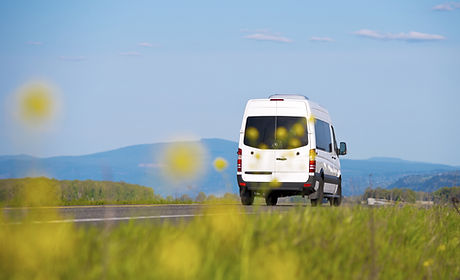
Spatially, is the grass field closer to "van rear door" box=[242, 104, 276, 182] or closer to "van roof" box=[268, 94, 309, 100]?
"van rear door" box=[242, 104, 276, 182]

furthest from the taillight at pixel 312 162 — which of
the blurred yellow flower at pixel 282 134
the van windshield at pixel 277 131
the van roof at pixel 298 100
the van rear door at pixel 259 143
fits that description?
the van roof at pixel 298 100

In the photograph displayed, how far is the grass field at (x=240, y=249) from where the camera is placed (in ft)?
18.5

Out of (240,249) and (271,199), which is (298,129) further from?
(240,249)

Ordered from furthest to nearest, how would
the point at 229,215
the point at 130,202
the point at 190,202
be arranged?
the point at 190,202, the point at 130,202, the point at 229,215

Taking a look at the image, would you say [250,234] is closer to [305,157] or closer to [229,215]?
[229,215]

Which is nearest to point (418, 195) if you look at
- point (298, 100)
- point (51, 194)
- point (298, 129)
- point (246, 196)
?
point (298, 129)

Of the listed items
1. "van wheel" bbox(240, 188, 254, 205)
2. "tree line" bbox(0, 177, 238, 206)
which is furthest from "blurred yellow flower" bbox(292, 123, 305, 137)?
"tree line" bbox(0, 177, 238, 206)

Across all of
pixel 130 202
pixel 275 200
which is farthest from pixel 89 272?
pixel 275 200

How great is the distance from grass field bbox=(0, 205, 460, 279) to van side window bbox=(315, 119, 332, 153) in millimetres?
9208

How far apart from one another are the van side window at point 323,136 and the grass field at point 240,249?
9.21 meters

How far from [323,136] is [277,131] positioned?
199 centimetres

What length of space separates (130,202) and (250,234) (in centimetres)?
1362

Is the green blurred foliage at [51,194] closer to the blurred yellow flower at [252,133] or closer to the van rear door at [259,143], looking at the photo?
the van rear door at [259,143]

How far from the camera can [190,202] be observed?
2244 centimetres
